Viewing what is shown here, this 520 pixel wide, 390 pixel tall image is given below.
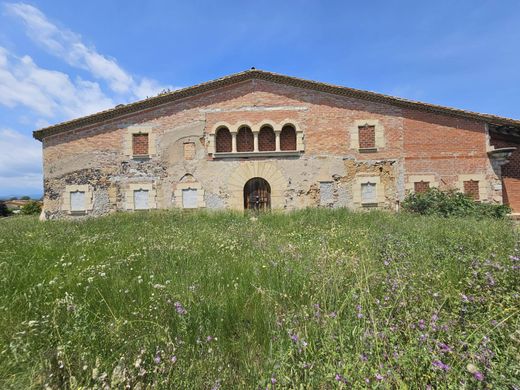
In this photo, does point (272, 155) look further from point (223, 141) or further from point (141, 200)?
point (141, 200)

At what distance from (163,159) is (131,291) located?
1120 cm

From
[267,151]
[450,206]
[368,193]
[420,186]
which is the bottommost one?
[450,206]

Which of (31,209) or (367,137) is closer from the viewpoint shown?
(367,137)

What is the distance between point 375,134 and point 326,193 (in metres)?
3.91

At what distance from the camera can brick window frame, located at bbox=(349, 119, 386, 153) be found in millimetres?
12691

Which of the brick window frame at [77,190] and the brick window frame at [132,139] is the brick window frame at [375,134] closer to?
the brick window frame at [132,139]

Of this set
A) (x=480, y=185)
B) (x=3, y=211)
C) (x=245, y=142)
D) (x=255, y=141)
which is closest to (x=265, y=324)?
(x=255, y=141)

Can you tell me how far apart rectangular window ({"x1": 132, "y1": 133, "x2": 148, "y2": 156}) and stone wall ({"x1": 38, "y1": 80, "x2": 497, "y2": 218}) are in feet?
1.02

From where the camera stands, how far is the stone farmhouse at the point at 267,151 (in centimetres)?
1241

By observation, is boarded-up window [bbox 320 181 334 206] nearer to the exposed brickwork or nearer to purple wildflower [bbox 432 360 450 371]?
the exposed brickwork

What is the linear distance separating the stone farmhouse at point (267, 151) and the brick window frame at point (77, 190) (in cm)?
5

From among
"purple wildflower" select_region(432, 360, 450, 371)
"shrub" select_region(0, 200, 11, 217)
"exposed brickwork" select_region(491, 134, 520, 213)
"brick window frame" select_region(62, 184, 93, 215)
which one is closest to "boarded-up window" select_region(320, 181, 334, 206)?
"exposed brickwork" select_region(491, 134, 520, 213)

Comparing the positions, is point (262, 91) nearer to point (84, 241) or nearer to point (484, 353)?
point (84, 241)

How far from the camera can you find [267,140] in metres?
13.2
